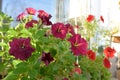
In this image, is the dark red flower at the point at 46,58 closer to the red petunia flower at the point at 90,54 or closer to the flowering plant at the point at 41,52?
the flowering plant at the point at 41,52

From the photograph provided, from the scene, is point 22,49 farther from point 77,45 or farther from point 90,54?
point 90,54

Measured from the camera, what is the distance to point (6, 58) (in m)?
1.15

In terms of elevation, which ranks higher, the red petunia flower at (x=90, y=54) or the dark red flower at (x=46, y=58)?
the dark red flower at (x=46, y=58)

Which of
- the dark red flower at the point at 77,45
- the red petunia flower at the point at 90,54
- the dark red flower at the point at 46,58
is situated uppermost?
the dark red flower at the point at 77,45

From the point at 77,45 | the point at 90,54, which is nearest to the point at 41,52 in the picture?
the point at 77,45

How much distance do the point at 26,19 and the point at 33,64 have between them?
0.45m

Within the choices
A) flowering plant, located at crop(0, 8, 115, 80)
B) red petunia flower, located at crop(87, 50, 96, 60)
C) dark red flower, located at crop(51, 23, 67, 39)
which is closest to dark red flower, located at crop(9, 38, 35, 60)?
flowering plant, located at crop(0, 8, 115, 80)

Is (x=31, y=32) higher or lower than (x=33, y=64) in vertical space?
higher

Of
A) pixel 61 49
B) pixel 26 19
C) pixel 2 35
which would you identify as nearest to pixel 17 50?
pixel 61 49

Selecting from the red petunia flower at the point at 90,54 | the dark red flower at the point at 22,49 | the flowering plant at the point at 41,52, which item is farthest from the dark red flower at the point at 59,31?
the red petunia flower at the point at 90,54

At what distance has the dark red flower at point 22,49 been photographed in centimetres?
96

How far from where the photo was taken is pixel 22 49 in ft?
3.20

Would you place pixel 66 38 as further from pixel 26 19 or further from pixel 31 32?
pixel 26 19

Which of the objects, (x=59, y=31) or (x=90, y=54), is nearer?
(x=59, y=31)
